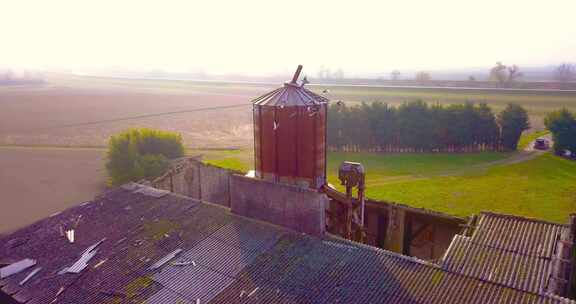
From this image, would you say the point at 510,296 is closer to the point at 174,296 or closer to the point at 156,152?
the point at 174,296

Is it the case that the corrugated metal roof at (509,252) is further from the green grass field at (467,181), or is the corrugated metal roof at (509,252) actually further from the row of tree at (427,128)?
the row of tree at (427,128)

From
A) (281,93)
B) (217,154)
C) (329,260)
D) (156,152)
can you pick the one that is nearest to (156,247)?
(329,260)

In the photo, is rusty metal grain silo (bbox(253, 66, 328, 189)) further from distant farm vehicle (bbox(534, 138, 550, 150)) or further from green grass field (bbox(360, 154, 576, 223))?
distant farm vehicle (bbox(534, 138, 550, 150))

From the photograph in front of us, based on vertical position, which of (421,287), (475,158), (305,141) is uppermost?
(305,141)

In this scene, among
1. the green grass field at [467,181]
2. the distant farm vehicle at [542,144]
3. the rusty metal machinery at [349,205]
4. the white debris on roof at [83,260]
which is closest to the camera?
the white debris on roof at [83,260]

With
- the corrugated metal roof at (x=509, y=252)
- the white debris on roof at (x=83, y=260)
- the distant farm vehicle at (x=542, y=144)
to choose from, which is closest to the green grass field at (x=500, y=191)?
the distant farm vehicle at (x=542, y=144)

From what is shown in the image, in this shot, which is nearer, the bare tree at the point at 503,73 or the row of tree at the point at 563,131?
the row of tree at the point at 563,131
